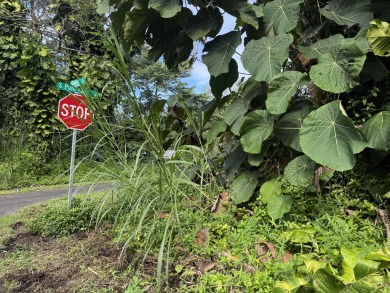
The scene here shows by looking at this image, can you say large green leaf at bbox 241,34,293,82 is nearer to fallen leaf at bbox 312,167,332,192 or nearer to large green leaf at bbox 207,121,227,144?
large green leaf at bbox 207,121,227,144

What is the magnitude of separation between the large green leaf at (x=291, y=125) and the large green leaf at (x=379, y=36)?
44cm

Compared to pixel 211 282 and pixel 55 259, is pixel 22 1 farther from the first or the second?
pixel 211 282

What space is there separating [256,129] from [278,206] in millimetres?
446

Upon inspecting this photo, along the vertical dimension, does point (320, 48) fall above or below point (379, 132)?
above

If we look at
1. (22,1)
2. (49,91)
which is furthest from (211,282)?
(22,1)

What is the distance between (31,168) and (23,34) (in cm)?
345

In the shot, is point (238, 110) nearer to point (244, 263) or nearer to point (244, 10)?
point (244, 10)

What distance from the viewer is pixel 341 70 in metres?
1.61

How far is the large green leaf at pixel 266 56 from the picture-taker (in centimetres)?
171

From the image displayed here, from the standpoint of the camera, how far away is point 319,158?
150cm

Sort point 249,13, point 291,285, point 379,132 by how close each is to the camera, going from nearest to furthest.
→ 1. point 291,285
2. point 379,132
3. point 249,13

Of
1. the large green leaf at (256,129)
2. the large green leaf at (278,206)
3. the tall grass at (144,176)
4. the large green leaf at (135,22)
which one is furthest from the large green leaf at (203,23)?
the large green leaf at (278,206)

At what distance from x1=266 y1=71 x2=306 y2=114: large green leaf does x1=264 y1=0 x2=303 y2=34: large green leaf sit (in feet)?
0.86

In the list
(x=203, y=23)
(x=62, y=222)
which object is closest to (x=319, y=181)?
(x=203, y=23)
